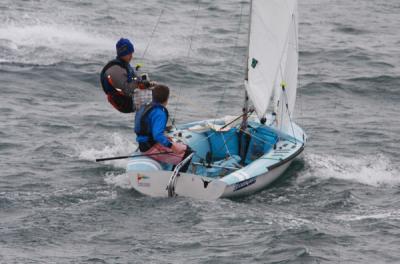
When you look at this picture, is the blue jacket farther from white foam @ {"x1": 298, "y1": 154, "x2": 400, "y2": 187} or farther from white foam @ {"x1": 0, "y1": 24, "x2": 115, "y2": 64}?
white foam @ {"x1": 0, "y1": 24, "x2": 115, "y2": 64}

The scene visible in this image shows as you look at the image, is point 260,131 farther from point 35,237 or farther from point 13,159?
point 35,237

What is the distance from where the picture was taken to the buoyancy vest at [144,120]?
1291cm

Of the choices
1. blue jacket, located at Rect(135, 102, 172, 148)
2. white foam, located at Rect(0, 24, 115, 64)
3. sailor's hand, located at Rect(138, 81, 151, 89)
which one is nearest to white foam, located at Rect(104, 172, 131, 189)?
blue jacket, located at Rect(135, 102, 172, 148)

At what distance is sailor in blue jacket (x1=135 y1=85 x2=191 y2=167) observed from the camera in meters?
12.9

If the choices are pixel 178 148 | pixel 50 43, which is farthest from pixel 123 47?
pixel 50 43

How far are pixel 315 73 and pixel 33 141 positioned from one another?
26.7ft

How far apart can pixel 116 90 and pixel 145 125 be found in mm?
853

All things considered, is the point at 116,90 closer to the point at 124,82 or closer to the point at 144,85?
the point at 124,82

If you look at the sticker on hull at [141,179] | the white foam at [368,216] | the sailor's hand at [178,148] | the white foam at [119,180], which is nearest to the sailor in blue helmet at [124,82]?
the sailor's hand at [178,148]

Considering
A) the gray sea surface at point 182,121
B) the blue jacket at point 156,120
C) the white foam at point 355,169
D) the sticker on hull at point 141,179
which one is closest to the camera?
the gray sea surface at point 182,121

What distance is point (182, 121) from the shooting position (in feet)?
57.8

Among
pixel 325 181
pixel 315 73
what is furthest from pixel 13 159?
pixel 315 73

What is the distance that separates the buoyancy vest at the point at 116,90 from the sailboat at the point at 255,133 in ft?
2.95

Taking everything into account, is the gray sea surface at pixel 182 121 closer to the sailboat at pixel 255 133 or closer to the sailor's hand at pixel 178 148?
the sailboat at pixel 255 133
